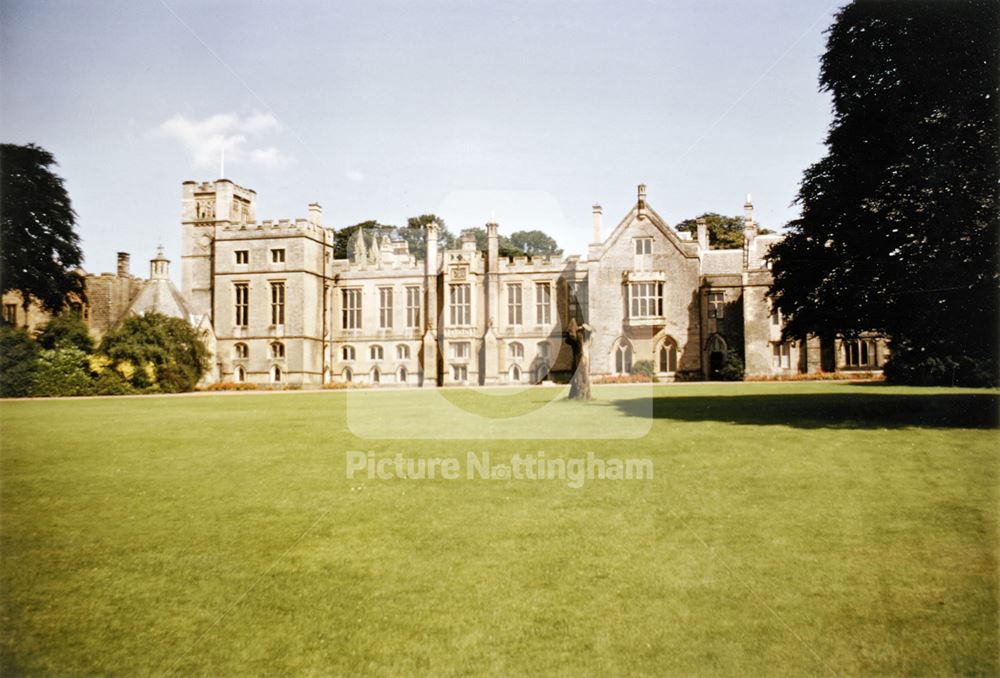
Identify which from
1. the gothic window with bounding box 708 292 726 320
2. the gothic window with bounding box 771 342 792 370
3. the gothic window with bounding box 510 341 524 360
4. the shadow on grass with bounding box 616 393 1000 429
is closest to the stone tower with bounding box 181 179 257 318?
the gothic window with bounding box 510 341 524 360

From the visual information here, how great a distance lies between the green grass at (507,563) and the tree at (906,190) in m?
5.24

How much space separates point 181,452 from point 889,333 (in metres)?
18.0

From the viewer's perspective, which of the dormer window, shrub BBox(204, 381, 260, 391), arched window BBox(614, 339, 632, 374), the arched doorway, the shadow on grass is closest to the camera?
the shadow on grass

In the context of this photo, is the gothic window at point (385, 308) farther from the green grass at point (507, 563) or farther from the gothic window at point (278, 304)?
the green grass at point (507, 563)

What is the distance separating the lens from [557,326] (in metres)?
48.2

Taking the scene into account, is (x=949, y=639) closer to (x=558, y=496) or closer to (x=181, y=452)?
(x=558, y=496)

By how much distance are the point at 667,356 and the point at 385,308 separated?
20.5 meters

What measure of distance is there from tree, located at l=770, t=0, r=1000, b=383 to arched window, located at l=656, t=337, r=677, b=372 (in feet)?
76.3

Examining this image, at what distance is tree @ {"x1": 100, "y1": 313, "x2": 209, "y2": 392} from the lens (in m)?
35.2

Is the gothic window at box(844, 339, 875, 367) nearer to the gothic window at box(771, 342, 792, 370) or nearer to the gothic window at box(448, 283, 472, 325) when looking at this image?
the gothic window at box(771, 342, 792, 370)

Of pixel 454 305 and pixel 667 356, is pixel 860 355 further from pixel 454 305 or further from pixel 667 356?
pixel 454 305

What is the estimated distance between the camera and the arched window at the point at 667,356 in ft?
145

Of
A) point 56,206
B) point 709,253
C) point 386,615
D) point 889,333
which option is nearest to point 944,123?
point 889,333

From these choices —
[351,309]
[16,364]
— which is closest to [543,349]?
[351,309]
